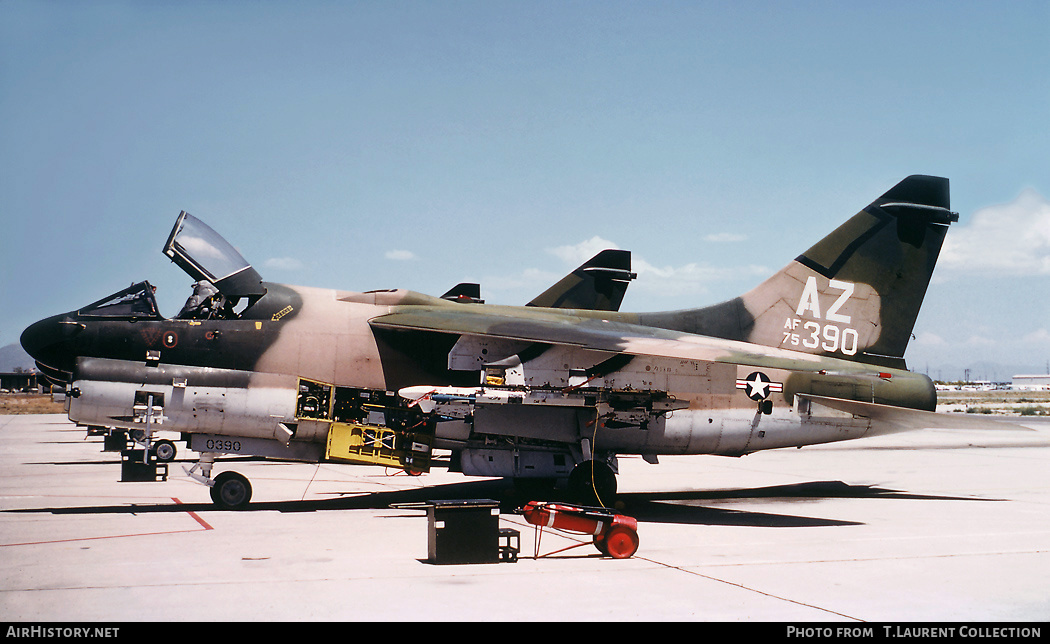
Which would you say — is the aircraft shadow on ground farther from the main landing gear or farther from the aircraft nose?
the aircraft nose

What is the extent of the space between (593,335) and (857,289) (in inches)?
221

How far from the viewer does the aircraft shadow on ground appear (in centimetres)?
1184

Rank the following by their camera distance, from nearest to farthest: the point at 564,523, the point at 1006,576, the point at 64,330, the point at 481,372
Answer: the point at 1006,576, the point at 564,523, the point at 64,330, the point at 481,372

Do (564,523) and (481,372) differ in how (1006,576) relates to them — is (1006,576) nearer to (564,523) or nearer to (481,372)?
(564,523)

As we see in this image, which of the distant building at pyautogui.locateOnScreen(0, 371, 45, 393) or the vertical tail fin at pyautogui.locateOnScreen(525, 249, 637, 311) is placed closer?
the vertical tail fin at pyautogui.locateOnScreen(525, 249, 637, 311)

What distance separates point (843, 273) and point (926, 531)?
16.6 ft

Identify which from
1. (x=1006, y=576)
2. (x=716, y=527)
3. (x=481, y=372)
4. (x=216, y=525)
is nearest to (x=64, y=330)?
(x=216, y=525)

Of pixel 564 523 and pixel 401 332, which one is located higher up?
pixel 401 332

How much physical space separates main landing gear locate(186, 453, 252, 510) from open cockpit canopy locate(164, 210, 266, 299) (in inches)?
99.2

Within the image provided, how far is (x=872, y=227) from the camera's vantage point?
46.6 feet

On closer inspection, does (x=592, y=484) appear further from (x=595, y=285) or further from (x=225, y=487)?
(x=595, y=285)

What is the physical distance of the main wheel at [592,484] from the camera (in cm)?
1231

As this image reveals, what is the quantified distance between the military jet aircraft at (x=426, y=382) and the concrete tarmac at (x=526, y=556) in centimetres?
117

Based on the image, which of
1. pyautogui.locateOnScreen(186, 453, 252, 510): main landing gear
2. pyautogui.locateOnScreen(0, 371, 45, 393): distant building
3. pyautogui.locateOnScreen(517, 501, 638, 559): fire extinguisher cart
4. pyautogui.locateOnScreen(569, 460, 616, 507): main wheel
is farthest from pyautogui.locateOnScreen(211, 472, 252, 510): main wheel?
pyautogui.locateOnScreen(0, 371, 45, 393): distant building
